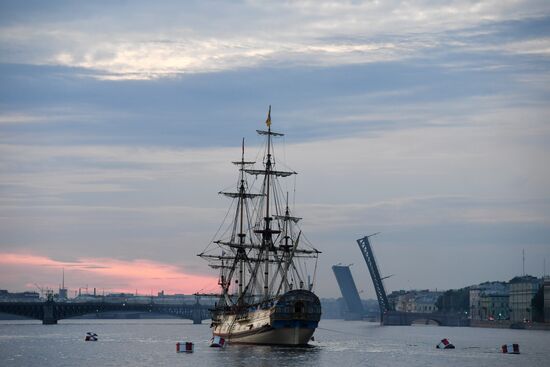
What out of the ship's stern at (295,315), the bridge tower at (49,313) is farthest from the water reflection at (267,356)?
the bridge tower at (49,313)

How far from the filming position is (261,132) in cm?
10419

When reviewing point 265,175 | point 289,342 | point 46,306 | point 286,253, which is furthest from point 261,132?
point 46,306

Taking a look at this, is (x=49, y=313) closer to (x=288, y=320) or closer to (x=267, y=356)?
(x=288, y=320)

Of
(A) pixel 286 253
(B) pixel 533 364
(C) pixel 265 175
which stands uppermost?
(C) pixel 265 175

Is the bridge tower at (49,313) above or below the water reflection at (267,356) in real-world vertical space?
above

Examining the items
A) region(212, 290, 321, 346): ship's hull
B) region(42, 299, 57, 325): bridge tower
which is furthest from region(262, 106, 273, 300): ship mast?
region(42, 299, 57, 325): bridge tower

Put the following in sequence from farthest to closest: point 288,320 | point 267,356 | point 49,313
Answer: point 49,313 < point 288,320 < point 267,356

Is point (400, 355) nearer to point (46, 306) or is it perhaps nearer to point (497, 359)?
point (497, 359)

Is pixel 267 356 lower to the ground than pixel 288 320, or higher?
lower

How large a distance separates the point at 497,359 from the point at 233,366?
23.3 m

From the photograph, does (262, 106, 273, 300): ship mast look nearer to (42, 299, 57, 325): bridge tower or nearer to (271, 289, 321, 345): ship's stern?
(271, 289, 321, 345): ship's stern

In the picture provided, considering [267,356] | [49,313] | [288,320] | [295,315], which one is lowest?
[267,356]

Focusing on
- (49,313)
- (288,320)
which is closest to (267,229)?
(288,320)

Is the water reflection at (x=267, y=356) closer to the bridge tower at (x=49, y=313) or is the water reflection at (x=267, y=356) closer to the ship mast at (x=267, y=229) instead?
the ship mast at (x=267, y=229)
